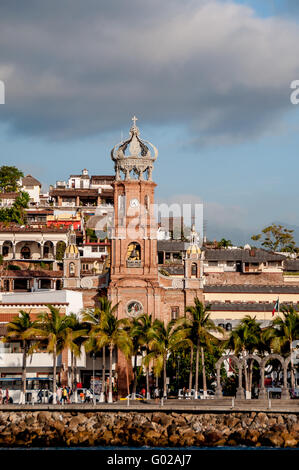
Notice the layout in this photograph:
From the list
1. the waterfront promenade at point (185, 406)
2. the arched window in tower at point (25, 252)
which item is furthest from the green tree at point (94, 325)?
the arched window in tower at point (25, 252)

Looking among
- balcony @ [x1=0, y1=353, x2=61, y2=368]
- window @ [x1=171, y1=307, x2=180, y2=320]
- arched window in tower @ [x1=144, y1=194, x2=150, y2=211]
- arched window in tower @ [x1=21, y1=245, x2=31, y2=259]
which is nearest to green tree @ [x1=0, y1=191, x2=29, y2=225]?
arched window in tower @ [x1=21, y1=245, x2=31, y2=259]

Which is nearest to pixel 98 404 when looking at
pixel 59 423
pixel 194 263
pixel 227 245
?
pixel 59 423

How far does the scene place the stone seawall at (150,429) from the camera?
85938 millimetres

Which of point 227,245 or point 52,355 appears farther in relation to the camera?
point 227,245

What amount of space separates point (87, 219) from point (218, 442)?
10774 centimetres

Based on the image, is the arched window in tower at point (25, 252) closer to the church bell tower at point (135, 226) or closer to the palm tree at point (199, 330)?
the church bell tower at point (135, 226)

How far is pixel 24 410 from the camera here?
92000 mm

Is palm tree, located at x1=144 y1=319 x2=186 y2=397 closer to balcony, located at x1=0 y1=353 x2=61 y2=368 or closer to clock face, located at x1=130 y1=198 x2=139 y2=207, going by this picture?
balcony, located at x1=0 y1=353 x2=61 y2=368

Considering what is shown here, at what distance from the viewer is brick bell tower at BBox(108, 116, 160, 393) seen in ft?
377

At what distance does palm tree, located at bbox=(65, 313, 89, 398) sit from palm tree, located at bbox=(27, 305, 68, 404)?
1.74ft
